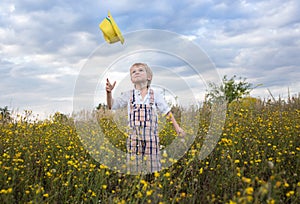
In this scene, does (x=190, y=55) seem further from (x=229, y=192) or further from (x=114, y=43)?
(x=229, y=192)

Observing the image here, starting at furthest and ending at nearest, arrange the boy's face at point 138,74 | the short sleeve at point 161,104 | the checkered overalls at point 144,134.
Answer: the short sleeve at point 161,104 → the boy's face at point 138,74 → the checkered overalls at point 144,134

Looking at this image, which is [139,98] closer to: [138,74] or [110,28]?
[138,74]

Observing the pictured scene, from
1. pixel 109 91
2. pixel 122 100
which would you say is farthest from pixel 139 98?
pixel 109 91

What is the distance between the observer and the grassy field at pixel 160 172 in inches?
134

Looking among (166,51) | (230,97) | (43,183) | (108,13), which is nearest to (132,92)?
(166,51)

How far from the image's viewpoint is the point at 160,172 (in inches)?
157

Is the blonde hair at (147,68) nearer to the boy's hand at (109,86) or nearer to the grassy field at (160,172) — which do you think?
the boy's hand at (109,86)

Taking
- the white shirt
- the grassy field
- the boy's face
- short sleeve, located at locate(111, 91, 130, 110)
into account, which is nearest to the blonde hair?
the boy's face

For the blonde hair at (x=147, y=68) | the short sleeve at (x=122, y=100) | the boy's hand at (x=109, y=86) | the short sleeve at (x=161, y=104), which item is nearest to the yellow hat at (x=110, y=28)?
the blonde hair at (x=147, y=68)

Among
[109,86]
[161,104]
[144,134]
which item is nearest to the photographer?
[144,134]

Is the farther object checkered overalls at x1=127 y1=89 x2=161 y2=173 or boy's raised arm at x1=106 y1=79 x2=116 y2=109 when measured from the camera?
boy's raised arm at x1=106 y1=79 x2=116 y2=109

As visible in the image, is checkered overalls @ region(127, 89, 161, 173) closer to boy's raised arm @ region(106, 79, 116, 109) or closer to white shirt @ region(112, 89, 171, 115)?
white shirt @ region(112, 89, 171, 115)

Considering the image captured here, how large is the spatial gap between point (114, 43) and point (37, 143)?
2.07 m

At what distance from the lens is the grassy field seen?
341 cm
